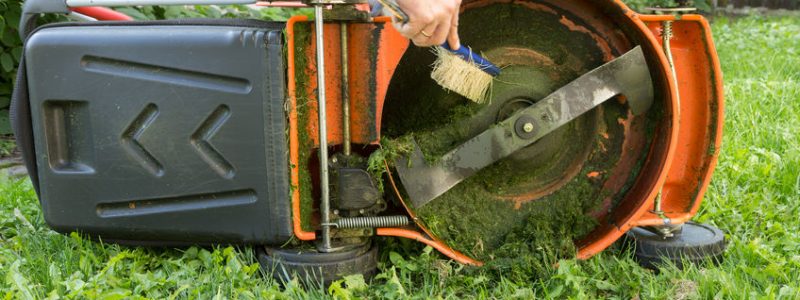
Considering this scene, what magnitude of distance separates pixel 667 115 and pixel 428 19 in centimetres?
82

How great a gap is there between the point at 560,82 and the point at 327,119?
64 centimetres

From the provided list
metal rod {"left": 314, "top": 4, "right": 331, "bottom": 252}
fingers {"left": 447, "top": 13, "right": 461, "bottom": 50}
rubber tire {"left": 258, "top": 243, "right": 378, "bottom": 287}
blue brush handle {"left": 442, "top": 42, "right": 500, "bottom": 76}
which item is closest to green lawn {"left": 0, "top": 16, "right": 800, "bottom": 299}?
rubber tire {"left": 258, "top": 243, "right": 378, "bottom": 287}

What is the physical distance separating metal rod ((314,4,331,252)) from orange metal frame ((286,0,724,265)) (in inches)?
1.9

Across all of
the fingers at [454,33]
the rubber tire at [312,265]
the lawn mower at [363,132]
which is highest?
the fingers at [454,33]

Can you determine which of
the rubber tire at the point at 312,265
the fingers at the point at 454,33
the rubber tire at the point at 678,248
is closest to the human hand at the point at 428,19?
the fingers at the point at 454,33

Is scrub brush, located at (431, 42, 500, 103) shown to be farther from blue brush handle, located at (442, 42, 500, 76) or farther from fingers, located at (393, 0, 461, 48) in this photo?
fingers, located at (393, 0, 461, 48)

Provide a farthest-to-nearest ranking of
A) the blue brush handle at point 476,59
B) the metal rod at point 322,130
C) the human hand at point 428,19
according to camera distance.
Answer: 1. the blue brush handle at point 476,59
2. the metal rod at point 322,130
3. the human hand at point 428,19

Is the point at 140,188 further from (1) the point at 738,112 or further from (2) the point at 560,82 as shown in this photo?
(1) the point at 738,112

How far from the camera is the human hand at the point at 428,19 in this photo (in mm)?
1540

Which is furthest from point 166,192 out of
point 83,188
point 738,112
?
point 738,112

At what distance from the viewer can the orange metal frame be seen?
6.07 ft

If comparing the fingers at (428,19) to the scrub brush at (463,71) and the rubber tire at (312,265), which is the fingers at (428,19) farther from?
the rubber tire at (312,265)

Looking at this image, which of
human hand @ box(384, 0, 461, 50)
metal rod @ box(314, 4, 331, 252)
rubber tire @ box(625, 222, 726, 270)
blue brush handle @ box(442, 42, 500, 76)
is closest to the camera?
human hand @ box(384, 0, 461, 50)

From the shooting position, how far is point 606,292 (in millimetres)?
2006
